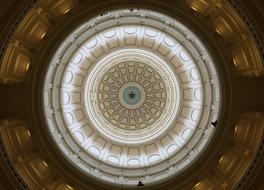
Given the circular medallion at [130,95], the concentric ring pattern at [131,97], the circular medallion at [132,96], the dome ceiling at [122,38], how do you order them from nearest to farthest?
the dome ceiling at [122,38], the concentric ring pattern at [131,97], the circular medallion at [132,96], the circular medallion at [130,95]

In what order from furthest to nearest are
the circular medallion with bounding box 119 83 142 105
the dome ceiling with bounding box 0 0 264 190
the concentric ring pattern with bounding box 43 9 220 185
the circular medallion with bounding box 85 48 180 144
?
the circular medallion with bounding box 119 83 142 105
the circular medallion with bounding box 85 48 180 144
the concentric ring pattern with bounding box 43 9 220 185
the dome ceiling with bounding box 0 0 264 190

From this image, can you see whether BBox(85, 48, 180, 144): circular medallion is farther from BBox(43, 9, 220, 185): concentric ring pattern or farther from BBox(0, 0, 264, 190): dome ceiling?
BBox(0, 0, 264, 190): dome ceiling

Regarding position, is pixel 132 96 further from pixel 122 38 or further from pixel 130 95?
pixel 122 38

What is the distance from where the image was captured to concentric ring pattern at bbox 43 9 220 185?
20766mm

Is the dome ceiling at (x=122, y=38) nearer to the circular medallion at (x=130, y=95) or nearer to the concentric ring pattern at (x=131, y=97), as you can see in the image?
the concentric ring pattern at (x=131, y=97)

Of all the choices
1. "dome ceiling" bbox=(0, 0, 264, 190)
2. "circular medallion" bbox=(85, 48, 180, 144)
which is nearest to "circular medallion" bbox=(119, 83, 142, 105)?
"circular medallion" bbox=(85, 48, 180, 144)

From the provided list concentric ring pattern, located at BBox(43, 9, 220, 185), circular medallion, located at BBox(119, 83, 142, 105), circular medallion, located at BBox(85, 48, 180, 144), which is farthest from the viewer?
circular medallion, located at BBox(119, 83, 142, 105)

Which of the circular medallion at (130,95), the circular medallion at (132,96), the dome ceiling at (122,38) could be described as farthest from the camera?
the circular medallion at (130,95)

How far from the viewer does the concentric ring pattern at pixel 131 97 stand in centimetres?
2077

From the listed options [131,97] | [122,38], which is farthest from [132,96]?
[122,38]

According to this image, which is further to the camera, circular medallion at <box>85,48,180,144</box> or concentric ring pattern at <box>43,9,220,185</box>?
circular medallion at <box>85,48,180,144</box>

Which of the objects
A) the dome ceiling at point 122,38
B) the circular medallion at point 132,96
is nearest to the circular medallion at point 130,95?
the circular medallion at point 132,96

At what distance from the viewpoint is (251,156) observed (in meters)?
17.7

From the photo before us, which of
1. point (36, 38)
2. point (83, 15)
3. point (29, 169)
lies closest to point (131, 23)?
point (83, 15)
